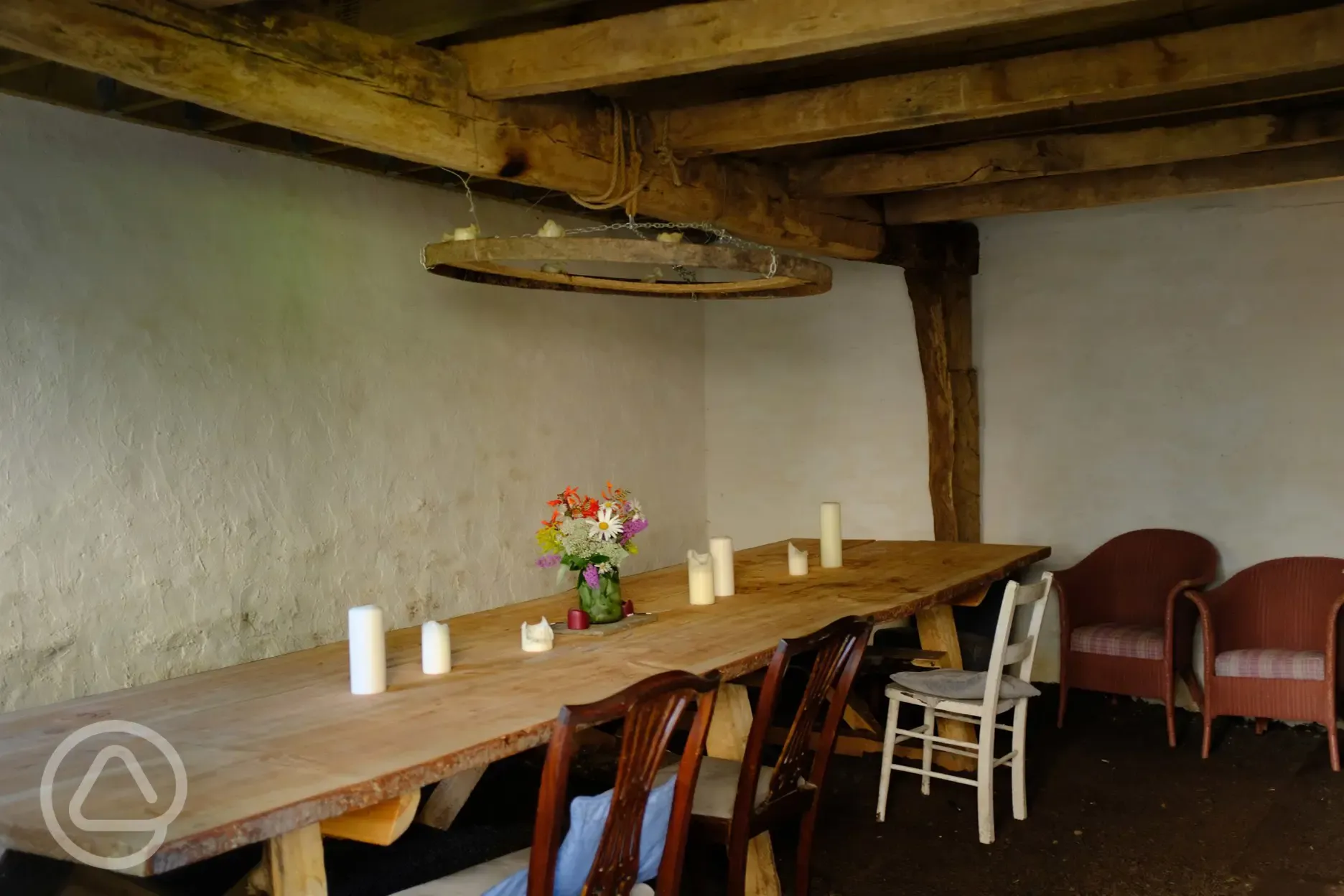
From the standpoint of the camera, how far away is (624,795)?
2.17 m

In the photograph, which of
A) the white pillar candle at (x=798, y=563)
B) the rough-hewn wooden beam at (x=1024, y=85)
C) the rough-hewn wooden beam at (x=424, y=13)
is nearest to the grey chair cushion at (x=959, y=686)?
the white pillar candle at (x=798, y=563)

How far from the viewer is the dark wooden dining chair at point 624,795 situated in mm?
2043

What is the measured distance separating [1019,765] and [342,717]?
2.25 metres

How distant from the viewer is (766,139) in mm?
3568

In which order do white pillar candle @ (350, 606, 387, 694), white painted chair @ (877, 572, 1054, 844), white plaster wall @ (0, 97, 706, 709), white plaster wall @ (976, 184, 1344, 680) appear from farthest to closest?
white plaster wall @ (976, 184, 1344, 680)
white painted chair @ (877, 572, 1054, 844)
white plaster wall @ (0, 97, 706, 709)
white pillar candle @ (350, 606, 387, 694)

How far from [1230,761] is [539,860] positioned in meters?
3.16

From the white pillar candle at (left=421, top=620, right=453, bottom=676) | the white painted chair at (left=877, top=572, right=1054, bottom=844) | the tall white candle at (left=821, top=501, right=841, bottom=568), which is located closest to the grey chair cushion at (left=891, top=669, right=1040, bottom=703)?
the white painted chair at (left=877, top=572, right=1054, bottom=844)

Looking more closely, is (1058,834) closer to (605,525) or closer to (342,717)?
(605,525)

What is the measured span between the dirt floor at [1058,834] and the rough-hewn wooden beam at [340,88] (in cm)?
189

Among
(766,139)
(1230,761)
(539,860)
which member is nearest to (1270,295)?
(1230,761)

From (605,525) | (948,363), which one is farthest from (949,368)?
(605,525)

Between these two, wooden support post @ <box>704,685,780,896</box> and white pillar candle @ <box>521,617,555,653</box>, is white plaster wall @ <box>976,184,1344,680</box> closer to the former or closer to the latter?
wooden support post @ <box>704,685,780,896</box>

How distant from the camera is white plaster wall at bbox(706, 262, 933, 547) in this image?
577 centimetres

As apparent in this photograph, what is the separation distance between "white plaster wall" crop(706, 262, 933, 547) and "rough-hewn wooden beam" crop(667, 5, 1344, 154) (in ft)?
7.58
